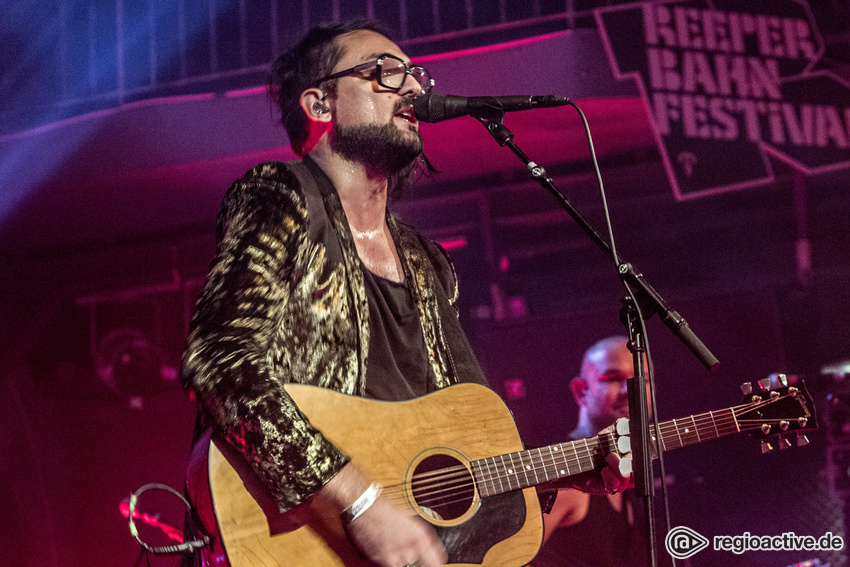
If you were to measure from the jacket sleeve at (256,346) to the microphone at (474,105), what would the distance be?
508 millimetres

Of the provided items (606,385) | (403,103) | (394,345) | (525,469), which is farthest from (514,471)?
(606,385)

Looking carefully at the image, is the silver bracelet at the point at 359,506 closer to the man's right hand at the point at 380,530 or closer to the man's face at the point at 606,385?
the man's right hand at the point at 380,530

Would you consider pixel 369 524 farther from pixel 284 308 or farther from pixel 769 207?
pixel 769 207

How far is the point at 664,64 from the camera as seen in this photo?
5105 mm

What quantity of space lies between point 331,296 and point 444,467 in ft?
2.08

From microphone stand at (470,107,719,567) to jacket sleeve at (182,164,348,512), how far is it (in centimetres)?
74

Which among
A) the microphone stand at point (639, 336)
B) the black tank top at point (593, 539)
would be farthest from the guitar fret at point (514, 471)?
the black tank top at point (593, 539)

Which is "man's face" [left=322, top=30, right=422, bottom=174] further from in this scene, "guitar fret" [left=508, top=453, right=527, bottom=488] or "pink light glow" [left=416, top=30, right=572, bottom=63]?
"pink light glow" [left=416, top=30, right=572, bottom=63]

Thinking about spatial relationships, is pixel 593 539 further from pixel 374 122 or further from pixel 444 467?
pixel 374 122

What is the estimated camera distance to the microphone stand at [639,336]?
5.97 ft

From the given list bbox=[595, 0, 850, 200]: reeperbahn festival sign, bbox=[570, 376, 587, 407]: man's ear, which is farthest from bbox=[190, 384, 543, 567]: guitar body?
bbox=[595, 0, 850, 200]: reeperbahn festival sign

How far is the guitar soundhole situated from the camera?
2055 mm

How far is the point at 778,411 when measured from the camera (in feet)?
8.20

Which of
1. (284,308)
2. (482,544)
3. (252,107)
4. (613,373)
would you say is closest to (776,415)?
(482,544)
